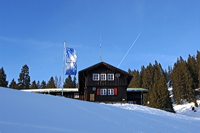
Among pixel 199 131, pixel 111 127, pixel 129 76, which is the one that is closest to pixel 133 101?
pixel 129 76

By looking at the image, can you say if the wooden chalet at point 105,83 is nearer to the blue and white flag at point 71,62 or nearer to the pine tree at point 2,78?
the blue and white flag at point 71,62

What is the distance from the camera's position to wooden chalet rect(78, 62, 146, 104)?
3186cm

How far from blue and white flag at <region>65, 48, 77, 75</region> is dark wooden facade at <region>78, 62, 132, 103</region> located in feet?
33.8

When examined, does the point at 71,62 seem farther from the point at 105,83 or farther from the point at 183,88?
the point at 183,88

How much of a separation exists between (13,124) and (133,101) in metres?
32.6

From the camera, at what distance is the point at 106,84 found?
106 feet

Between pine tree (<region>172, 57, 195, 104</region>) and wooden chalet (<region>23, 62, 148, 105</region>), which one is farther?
pine tree (<region>172, 57, 195, 104</region>)

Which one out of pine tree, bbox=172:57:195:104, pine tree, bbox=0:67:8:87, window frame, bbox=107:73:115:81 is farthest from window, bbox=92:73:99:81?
→ pine tree, bbox=172:57:195:104

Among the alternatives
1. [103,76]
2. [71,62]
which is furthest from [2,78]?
[71,62]

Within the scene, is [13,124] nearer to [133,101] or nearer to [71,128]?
[71,128]

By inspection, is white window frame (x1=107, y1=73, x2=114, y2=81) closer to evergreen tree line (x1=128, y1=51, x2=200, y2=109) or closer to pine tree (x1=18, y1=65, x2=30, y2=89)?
evergreen tree line (x1=128, y1=51, x2=200, y2=109)

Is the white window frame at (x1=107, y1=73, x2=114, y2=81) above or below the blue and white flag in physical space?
below

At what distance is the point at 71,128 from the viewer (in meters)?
6.66

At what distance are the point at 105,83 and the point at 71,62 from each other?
465 inches
